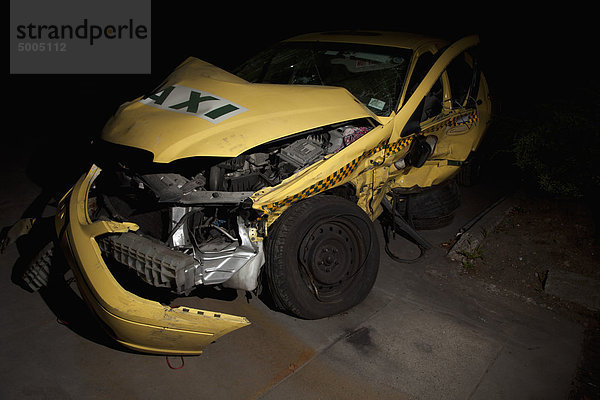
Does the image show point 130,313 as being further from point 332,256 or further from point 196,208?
point 332,256

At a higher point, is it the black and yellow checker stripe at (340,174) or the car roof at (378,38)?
the car roof at (378,38)

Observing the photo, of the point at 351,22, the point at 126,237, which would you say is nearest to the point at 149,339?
the point at 126,237

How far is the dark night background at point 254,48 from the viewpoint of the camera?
5.56m

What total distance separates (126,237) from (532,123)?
4851mm

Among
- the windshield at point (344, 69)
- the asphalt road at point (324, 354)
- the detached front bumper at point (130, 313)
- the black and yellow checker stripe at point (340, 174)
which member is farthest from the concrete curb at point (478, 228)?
the detached front bumper at point (130, 313)

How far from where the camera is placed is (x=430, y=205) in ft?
13.4

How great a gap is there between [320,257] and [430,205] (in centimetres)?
169

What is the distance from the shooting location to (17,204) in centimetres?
421

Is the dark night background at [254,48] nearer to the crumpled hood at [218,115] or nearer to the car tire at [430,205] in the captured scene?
the car tire at [430,205]

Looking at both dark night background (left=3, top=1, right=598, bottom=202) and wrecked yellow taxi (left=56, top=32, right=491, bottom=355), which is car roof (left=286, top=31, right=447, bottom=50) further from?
dark night background (left=3, top=1, right=598, bottom=202)

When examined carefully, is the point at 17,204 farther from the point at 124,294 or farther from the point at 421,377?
the point at 421,377

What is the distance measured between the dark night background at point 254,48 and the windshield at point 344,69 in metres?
0.92

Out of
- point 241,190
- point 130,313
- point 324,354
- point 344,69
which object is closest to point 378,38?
point 344,69

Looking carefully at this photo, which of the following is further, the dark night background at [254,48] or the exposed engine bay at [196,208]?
the dark night background at [254,48]
